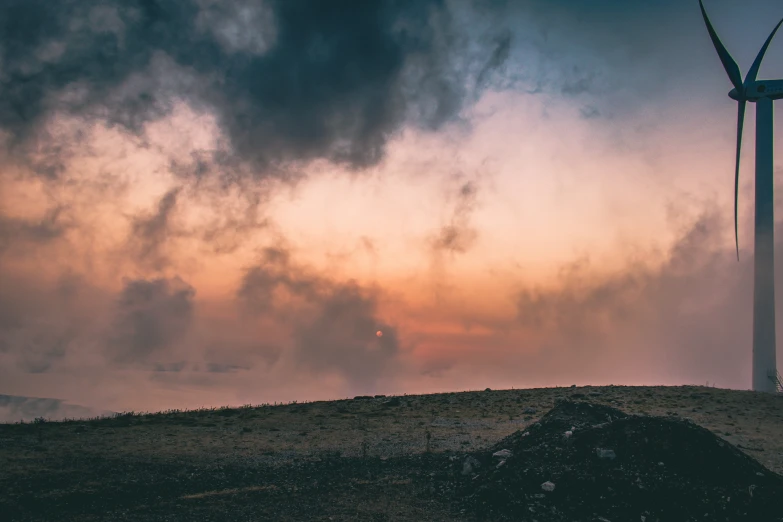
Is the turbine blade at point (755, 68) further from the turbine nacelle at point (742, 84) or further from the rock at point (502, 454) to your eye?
the rock at point (502, 454)

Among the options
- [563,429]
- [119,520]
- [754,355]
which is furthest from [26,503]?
[754,355]

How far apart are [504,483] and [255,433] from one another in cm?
1539

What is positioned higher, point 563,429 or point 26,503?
point 563,429

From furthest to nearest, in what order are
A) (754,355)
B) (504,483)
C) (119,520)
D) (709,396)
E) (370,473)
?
(754,355), (709,396), (370,473), (504,483), (119,520)

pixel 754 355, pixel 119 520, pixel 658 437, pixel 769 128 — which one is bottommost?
pixel 119 520

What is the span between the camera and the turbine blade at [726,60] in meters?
46.1

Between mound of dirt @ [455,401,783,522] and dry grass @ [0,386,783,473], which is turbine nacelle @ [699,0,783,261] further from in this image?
mound of dirt @ [455,401,783,522]

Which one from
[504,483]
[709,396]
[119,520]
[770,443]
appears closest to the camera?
[119,520]

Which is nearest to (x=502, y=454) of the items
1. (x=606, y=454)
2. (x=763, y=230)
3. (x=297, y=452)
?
(x=606, y=454)

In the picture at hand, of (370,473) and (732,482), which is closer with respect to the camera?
(732,482)

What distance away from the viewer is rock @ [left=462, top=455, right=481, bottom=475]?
76.0 feet

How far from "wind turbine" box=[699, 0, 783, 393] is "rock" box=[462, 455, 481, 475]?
28.8m

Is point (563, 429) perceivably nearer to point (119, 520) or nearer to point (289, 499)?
point (289, 499)

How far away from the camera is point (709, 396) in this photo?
3825 cm
